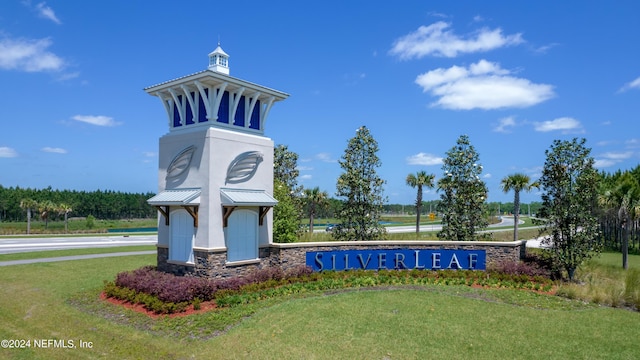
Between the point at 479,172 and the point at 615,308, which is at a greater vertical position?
the point at 479,172

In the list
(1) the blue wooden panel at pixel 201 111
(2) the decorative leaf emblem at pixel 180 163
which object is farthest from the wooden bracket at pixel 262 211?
(1) the blue wooden panel at pixel 201 111

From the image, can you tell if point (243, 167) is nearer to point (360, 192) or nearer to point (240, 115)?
point (240, 115)

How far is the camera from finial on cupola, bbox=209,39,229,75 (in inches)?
755

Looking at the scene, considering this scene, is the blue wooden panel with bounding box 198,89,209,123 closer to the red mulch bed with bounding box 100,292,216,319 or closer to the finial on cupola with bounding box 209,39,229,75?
the finial on cupola with bounding box 209,39,229,75

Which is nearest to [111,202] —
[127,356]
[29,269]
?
[29,269]

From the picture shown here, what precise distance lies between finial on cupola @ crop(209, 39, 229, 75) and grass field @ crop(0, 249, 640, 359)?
1062cm

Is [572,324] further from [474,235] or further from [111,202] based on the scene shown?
[111,202]

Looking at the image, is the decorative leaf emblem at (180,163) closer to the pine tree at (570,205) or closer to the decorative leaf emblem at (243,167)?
the decorative leaf emblem at (243,167)

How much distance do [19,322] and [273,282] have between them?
29.1ft

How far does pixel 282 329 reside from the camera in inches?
484

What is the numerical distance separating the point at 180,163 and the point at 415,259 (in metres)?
11.8

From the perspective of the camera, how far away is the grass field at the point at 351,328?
10953 millimetres

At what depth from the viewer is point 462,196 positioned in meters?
25.7

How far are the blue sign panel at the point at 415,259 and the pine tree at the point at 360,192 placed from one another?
6048 millimetres
